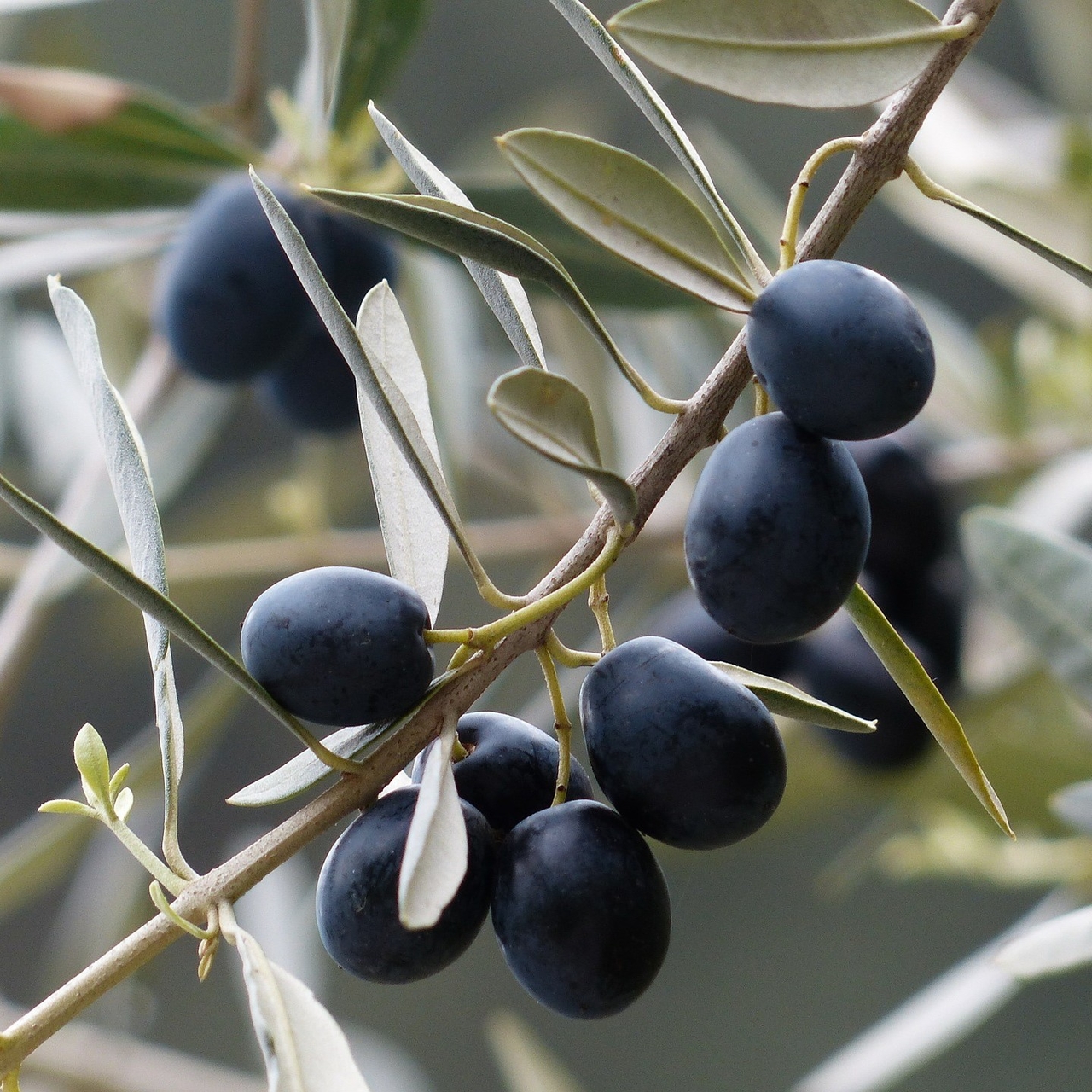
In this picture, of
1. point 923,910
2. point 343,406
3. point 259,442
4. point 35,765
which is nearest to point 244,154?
point 343,406

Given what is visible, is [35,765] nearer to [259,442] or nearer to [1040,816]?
[259,442]

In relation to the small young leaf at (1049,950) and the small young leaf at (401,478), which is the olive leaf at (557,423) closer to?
the small young leaf at (401,478)

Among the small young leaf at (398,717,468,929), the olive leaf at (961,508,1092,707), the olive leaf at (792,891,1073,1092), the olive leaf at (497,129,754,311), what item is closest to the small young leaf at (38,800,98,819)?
the small young leaf at (398,717,468,929)

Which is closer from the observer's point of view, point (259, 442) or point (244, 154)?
point (244, 154)

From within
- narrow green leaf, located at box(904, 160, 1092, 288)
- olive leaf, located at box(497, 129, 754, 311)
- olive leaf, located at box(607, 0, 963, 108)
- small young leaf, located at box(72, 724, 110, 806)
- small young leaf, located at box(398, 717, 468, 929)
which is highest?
olive leaf, located at box(607, 0, 963, 108)

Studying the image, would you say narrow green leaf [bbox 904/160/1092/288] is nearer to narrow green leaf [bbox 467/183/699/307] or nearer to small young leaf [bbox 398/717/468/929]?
small young leaf [bbox 398/717/468/929]

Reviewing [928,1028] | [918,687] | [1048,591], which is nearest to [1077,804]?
[1048,591]
